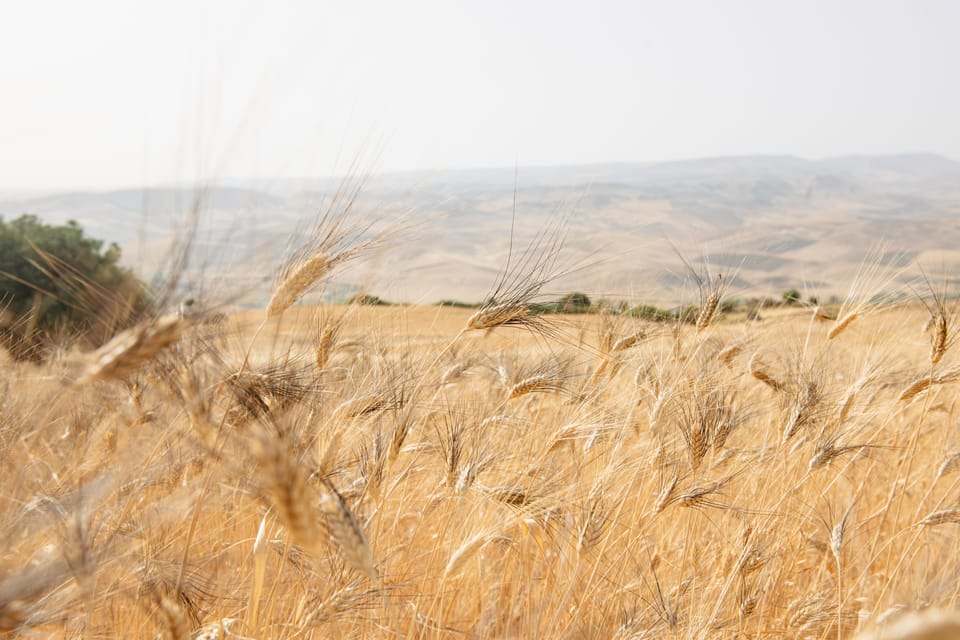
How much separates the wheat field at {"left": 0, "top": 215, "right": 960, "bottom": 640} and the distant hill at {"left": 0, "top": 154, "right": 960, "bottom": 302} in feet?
0.40

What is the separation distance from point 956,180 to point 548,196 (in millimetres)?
122603

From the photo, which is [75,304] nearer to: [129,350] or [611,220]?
[129,350]

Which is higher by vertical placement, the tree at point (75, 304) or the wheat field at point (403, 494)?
the tree at point (75, 304)

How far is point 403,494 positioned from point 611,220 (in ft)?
54.4

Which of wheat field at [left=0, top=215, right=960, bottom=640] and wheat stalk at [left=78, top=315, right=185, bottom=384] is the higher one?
wheat stalk at [left=78, top=315, right=185, bottom=384]

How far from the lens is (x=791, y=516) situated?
6.12ft

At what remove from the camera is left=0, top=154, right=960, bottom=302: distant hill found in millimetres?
952

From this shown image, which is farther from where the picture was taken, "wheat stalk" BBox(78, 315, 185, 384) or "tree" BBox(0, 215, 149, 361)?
"tree" BBox(0, 215, 149, 361)

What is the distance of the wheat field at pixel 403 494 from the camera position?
2.98 ft

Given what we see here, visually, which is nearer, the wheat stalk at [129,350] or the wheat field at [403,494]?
the wheat stalk at [129,350]

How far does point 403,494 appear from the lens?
1.61m

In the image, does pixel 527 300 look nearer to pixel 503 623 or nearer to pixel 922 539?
pixel 503 623

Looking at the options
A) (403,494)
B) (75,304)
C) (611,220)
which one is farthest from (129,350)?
(611,220)

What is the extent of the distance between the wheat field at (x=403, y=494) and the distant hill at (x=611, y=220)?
12 centimetres
